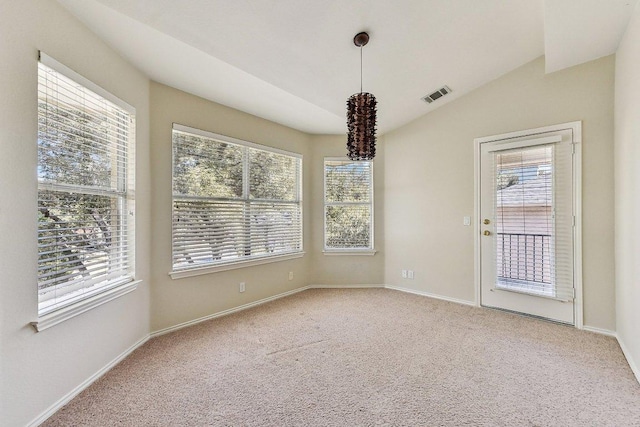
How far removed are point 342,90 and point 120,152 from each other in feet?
7.49

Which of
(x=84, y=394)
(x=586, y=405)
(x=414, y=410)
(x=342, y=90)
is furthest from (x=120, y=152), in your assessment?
(x=586, y=405)

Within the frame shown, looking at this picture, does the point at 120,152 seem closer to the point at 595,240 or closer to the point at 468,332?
the point at 468,332

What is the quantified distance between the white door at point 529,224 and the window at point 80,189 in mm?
3917

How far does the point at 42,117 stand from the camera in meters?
1.74

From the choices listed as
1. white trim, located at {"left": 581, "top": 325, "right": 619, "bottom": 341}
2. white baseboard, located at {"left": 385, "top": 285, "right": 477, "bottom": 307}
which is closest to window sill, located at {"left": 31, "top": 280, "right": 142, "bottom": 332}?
Answer: white baseboard, located at {"left": 385, "top": 285, "right": 477, "bottom": 307}

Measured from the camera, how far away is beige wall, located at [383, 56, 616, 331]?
2.85 m

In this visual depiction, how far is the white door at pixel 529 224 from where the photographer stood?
3025 millimetres

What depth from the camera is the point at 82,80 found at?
78.1 inches

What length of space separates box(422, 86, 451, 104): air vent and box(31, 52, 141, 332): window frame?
3.31 m

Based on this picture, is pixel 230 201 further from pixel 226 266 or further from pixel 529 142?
pixel 529 142

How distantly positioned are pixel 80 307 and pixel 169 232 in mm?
1101

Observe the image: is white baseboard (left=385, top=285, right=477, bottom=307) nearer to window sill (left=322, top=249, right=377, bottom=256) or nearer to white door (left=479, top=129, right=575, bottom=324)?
white door (left=479, top=129, right=575, bottom=324)

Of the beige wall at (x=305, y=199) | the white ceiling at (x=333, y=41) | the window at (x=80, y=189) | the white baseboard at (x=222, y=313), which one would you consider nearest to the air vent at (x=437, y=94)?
the white ceiling at (x=333, y=41)

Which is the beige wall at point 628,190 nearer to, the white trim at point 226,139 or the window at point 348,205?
the window at point 348,205
